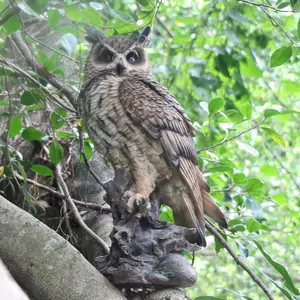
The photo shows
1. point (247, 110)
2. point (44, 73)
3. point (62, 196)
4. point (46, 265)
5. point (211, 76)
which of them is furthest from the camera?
point (211, 76)

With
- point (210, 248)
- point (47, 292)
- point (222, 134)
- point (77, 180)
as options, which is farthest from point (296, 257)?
point (47, 292)

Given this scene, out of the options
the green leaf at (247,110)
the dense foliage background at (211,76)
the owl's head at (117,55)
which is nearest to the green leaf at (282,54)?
the dense foliage background at (211,76)

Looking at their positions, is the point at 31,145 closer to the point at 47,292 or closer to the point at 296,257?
the point at 47,292

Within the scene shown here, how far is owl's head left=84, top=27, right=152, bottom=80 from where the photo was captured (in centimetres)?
198

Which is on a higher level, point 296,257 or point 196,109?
point 196,109

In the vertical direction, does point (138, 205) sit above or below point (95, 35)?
below

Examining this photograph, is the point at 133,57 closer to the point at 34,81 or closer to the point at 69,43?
the point at 69,43

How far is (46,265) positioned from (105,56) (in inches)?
38.5

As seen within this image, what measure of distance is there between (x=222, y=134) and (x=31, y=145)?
110 centimetres

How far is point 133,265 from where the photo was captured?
136cm

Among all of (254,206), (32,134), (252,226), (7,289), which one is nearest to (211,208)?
(252,226)

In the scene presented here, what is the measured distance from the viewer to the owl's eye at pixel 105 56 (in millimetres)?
1991

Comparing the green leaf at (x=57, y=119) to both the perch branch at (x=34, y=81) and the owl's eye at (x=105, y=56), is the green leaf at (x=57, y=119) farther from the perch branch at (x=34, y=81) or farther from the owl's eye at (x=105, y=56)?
the owl's eye at (x=105, y=56)

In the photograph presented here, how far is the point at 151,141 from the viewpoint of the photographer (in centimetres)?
176
